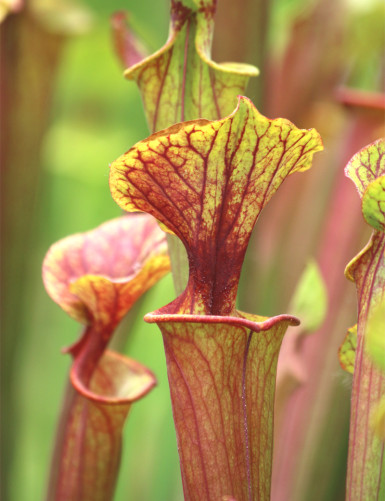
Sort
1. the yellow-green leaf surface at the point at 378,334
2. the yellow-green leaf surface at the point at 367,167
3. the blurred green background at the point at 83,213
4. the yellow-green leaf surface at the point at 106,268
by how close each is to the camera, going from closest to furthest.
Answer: the yellow-green leaf surface at the point at 378,334 → the yellow-green leaf surface at the point at 367,167 → the yellow-green leaf surface at the point at 106,268 → the blurred green background at the point at 83,213

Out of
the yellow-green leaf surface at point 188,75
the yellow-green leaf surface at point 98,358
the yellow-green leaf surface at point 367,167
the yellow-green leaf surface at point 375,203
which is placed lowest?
the yellow-green leaf surface at point 98,358

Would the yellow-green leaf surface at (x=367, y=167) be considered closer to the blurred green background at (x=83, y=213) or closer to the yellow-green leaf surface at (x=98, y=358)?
the yellow-green leaf surface at (x=98, y=358)

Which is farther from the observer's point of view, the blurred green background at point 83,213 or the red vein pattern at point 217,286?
the blurred green background at point 83,213

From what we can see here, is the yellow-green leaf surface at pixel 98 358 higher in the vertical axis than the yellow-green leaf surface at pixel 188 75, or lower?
lower

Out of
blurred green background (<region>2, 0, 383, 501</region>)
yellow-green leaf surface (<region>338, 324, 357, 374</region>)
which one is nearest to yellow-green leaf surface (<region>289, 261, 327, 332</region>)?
yellow-green leaf surface (<region>338, 324, 357, 374</region>)

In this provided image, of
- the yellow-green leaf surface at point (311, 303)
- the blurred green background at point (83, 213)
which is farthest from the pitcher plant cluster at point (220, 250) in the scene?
the blurred green background at point (83, 213)

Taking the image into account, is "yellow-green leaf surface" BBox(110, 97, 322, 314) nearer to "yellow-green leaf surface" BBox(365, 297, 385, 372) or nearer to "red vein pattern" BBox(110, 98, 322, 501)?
"red vein pattern" BBox(110, 98, 322, 501)
